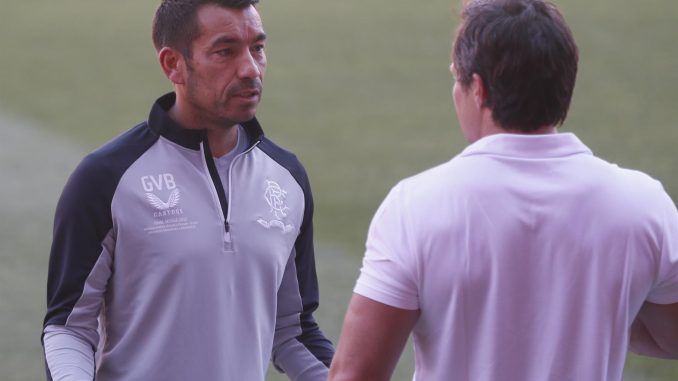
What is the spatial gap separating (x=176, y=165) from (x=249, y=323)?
362 mm

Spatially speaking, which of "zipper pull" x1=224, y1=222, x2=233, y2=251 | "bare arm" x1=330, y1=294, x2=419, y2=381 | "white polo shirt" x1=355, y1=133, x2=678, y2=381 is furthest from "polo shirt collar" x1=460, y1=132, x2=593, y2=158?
"zipper pull" x1=224, y1=222, x2=233, y2=251

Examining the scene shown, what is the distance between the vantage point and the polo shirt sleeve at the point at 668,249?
168 cm

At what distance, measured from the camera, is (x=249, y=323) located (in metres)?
2.29

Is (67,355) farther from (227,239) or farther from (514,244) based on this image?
(514,244)

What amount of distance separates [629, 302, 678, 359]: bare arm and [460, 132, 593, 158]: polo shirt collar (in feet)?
1.01

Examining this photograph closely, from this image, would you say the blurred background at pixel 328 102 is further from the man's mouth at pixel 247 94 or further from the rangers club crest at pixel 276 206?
the man's mouth at pixel 247 94

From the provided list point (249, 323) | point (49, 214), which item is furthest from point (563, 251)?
point (49, 214)

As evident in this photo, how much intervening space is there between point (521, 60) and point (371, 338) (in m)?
0.47

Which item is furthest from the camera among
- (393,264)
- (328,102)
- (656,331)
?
(328,102)

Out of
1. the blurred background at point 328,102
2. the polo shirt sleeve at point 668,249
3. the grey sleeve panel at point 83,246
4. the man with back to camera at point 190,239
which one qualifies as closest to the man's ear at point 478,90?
the polo shirt sleeve at point 668,249

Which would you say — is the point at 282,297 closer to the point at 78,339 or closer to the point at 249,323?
the point at 249,323

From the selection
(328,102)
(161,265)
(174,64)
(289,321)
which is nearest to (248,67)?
(174,64)

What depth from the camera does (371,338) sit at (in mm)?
1648

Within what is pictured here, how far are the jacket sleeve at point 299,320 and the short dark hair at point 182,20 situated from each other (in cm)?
42
